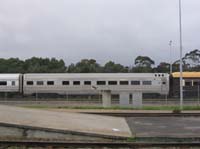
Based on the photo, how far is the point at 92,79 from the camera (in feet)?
171

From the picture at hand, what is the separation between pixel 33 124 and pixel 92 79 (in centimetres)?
3584

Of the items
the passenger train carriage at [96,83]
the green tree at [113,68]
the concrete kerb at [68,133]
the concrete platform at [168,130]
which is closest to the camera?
the concrete kerb at [68,133]

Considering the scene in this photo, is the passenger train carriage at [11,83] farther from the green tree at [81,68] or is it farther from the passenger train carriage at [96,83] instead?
the green tree at [81,68]

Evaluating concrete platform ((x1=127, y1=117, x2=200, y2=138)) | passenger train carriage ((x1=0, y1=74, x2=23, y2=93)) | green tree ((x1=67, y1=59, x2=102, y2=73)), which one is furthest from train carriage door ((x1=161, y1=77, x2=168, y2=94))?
green tree ((x1=67, y1=59, x2=102, y2=73))

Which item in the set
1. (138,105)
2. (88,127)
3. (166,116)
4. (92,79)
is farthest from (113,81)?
(88,127)

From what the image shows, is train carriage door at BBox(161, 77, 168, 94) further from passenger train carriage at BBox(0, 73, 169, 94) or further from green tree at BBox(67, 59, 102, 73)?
green tree at BBox(67, 59, 102, 73)

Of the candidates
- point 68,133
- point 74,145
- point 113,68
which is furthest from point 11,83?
Answer: point 113,68

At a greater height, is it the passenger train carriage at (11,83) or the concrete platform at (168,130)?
the passenger train carriage at (11,83)

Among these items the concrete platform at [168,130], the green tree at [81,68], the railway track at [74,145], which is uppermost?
the green tree at [81,68]

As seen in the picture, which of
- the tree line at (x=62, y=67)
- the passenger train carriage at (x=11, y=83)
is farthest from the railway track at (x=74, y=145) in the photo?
Answer: the tree line at (x=62, y=67)

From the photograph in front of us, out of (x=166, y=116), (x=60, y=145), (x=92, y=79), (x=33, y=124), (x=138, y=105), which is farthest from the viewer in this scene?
(x=92, y=79)

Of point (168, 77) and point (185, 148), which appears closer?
point (185, 148)

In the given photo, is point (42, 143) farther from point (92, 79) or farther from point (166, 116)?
point (92, 79)

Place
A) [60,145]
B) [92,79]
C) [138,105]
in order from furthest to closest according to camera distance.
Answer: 1. [92,79]
2. [138,105]
3. [60,145]
